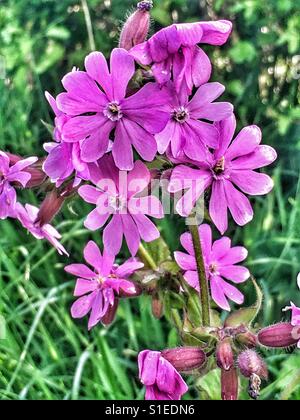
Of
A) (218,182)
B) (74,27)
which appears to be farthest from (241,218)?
(74,27)

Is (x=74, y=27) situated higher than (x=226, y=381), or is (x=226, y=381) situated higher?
(x=74, y=27)

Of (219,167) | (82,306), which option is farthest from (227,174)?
(82,306)

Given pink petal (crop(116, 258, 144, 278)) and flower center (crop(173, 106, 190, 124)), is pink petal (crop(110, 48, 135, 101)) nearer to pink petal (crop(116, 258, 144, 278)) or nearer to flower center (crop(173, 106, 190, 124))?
flower center (crop(173, 106, 190, 124))

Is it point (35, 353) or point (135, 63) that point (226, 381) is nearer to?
point (135, 63)

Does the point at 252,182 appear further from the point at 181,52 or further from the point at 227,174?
the point at 181,52

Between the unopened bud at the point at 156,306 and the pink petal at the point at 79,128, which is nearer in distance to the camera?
the pink petal at the point at 79,128

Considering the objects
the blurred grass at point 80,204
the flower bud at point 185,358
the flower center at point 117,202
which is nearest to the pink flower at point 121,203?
the flower center at point 117,202

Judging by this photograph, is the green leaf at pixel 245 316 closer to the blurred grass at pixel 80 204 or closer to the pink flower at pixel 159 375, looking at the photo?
the pink flower at pixel 159 375
